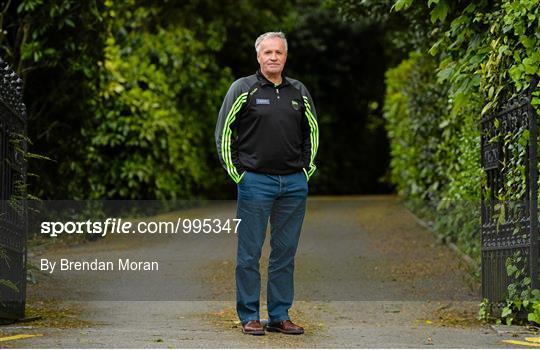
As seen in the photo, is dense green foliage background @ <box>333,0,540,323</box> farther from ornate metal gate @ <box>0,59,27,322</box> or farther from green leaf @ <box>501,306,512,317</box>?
ornate metal gate @ <box>0,59,27,322</box>

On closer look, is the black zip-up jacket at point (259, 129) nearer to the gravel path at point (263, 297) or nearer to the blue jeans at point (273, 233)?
the blue jeans at point (273, 233)

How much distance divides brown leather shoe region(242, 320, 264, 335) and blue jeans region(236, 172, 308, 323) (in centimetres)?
4

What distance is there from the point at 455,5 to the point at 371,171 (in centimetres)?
2197

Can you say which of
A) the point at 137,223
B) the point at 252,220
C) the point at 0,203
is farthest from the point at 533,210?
the point at 137,223

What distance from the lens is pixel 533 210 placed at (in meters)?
6.95

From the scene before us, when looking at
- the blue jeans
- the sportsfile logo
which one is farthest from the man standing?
the sportsfile logo

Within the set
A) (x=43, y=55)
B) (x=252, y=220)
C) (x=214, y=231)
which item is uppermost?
Answer: (x=43, y=55)

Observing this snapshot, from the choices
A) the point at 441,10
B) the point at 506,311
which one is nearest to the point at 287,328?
the point at 506,311

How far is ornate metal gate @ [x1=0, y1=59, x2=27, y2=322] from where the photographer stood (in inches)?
279

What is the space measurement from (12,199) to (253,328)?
6.18ft

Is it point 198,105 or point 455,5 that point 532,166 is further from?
point 198,105

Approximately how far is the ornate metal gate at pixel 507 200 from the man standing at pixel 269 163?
4.53ft

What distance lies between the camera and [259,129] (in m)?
6.84

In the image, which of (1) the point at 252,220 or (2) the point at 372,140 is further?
(2) the point at 372,140
